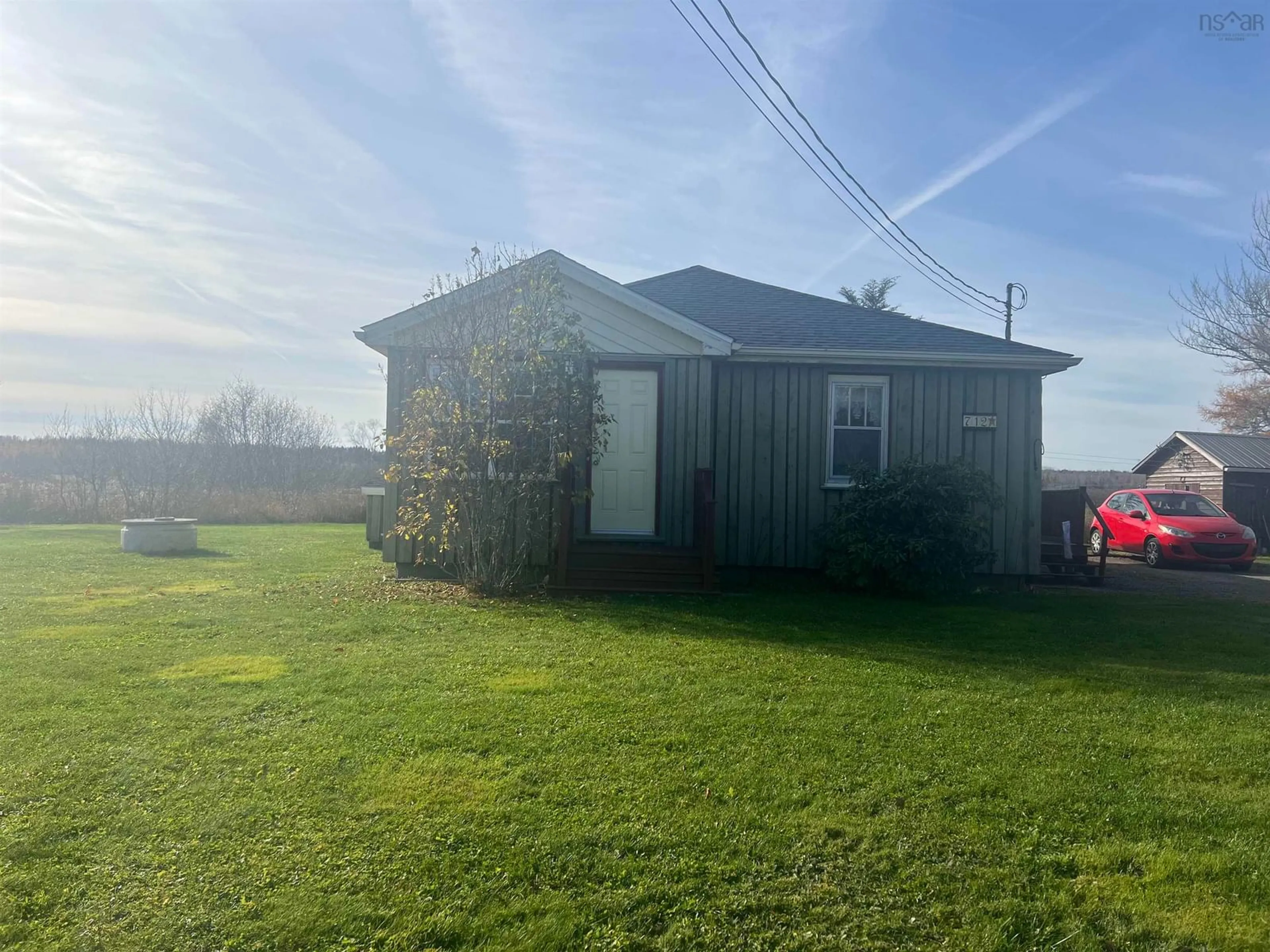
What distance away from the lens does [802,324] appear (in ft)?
39.0

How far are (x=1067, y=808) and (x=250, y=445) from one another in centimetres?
3072

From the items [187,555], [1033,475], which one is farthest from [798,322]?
[187,555]

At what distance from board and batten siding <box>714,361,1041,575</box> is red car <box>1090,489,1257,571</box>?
5478 millimetres

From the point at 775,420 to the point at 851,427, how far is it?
101 centimetres

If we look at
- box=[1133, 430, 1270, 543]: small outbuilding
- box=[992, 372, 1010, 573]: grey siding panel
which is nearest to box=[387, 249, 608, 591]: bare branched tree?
box=[992, 372, 1010, 573]: grey siding panel

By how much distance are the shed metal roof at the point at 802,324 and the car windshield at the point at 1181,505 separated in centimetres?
788

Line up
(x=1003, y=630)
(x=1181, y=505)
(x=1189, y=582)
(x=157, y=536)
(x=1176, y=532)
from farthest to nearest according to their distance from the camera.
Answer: (x=1181, y=505) < (x=1176, y=532) < (x=157, y=536) < (x=1189, y=582) < (x=1003, y=630)

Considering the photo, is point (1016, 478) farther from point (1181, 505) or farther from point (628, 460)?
point (1181, 505)

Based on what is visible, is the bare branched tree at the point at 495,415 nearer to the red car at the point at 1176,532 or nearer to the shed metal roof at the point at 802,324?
the shed metal roof at the point at 802,324

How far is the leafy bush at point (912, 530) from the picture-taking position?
9516 millimetres

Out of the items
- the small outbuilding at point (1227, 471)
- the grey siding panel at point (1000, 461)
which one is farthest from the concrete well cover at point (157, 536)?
the small outbuilding at point (1227, 471)

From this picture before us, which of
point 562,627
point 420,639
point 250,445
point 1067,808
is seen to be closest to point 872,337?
point 562,627

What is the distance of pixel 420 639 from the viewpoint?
22.7 feet

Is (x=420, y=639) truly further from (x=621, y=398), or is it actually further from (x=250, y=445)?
(x=250, y=445)
